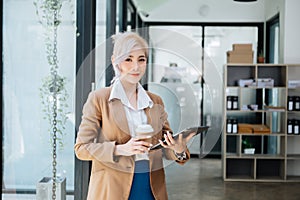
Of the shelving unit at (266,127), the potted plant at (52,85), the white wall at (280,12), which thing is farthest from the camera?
the white wall at (280,12)

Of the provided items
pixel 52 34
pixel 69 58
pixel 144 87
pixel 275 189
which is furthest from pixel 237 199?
pixel 144 87

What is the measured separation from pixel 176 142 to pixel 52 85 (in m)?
1.38

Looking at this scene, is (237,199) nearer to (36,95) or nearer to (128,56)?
(36,95)

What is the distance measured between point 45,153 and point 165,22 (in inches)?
222

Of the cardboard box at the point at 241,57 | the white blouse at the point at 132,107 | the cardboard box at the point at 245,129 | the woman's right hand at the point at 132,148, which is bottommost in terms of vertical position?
the cardboard box at the point at 245,129

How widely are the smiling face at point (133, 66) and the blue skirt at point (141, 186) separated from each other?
0.30 metres

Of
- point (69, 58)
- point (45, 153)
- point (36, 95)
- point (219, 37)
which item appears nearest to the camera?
point (36, 95)

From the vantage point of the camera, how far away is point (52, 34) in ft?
8.61

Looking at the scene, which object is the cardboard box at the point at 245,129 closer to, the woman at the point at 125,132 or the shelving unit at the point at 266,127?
the shelving unit at the point at 266,127

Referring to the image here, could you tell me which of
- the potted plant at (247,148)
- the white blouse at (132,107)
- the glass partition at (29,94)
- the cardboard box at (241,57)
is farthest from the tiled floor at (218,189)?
the white blouse at (132,107)

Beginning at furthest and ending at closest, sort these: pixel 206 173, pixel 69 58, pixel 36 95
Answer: pixel 206 173 < pixel 69 58 < pixel 36 95

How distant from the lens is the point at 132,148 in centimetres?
130

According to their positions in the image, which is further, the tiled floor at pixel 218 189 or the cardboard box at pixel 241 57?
the cardboard box at pixel 241 57

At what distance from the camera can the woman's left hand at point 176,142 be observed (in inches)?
51.1
